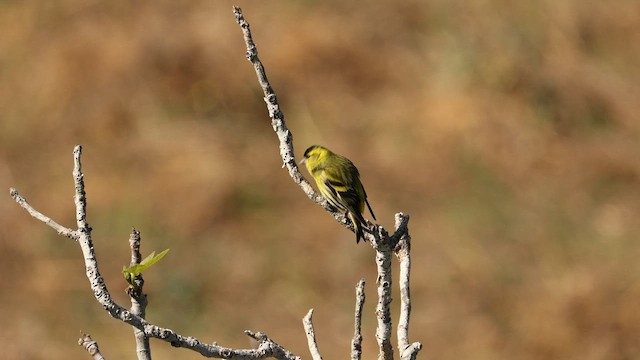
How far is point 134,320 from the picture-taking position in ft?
10.7

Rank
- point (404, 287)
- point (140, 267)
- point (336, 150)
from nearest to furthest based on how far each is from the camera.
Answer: point (140, 267) → point (404, 287) → point (336, 150)

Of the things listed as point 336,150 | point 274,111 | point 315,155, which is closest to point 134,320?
point 274,111

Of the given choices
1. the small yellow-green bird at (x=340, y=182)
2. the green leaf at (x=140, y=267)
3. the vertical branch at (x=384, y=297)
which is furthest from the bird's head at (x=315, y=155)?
the green leaf at (x=140, y=267)

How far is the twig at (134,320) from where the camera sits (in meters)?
3.27

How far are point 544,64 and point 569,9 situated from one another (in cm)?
137

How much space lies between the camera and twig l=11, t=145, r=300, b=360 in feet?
10.7

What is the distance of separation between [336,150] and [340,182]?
927 centimetres

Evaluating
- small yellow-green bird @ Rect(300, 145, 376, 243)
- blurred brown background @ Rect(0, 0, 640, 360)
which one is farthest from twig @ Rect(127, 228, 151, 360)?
blurred brown background @ Rect(0, 0, 640, 360)

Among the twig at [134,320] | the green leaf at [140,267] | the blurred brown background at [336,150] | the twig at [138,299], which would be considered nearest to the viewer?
the twig at [134,320]

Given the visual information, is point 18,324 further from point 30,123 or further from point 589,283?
point 589,283

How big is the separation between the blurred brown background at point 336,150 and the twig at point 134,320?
32.1ft

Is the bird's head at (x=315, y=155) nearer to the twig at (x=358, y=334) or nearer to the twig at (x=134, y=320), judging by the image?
the twig at (x=358, y=334)

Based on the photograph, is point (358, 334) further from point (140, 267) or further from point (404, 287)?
point (140, 267)

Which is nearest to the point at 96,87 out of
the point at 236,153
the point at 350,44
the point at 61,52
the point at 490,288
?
the point at 61,52
